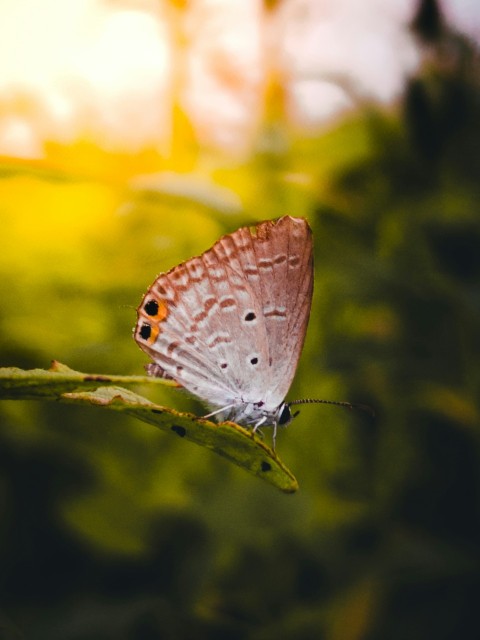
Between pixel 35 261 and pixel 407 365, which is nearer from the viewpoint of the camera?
pixel 407 365

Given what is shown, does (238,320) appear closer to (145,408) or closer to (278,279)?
(278,279)

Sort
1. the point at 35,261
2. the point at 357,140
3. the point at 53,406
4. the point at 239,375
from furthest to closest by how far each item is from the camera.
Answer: the point at 35,261 < the point at 357,140 < the point at 53,406 < the point at 239,375

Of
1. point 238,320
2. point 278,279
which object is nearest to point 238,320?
point 238,320

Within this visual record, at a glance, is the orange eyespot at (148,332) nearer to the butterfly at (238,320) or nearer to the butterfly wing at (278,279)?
the butterfly at (238,320)

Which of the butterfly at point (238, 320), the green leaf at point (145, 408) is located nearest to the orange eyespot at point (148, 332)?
the butterfly at point (238, 320)

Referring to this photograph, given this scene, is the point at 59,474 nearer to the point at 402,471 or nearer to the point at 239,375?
the point at 239,375

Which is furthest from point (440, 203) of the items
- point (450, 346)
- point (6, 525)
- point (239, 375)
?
point (6, 525)

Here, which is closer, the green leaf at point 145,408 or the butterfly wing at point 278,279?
the green leaf at point 145,408
